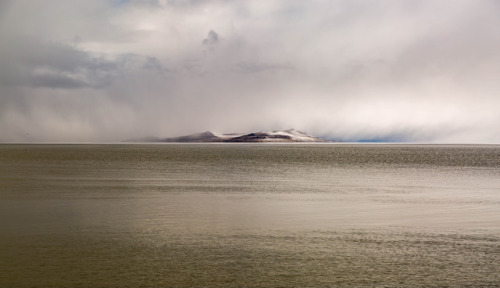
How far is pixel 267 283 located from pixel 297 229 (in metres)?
8.45

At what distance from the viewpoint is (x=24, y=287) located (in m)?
14.4

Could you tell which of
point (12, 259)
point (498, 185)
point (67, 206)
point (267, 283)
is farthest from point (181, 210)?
point (498, 185)

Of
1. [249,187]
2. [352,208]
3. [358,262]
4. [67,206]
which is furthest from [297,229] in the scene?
[249,187]

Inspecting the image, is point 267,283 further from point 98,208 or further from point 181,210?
point 98,208

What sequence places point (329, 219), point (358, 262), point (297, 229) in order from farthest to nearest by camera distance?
point (329, 219), point (297, 229), point (358, 262)

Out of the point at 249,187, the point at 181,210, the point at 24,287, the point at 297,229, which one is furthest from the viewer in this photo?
the point at 249,187

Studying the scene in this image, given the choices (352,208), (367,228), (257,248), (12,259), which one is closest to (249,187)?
(352,208)

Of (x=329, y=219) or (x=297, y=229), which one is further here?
(x=329, y=219)

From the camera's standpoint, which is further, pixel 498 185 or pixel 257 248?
pixel 498 185

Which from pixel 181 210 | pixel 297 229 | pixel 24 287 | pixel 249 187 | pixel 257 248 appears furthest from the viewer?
pixel 249 187

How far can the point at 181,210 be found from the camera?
2922cm

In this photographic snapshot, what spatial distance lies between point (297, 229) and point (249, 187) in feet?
71.2

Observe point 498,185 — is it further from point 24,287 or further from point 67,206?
point 24,287

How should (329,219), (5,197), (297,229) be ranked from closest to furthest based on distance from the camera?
(297,229)
(329,219)
(5,197)
